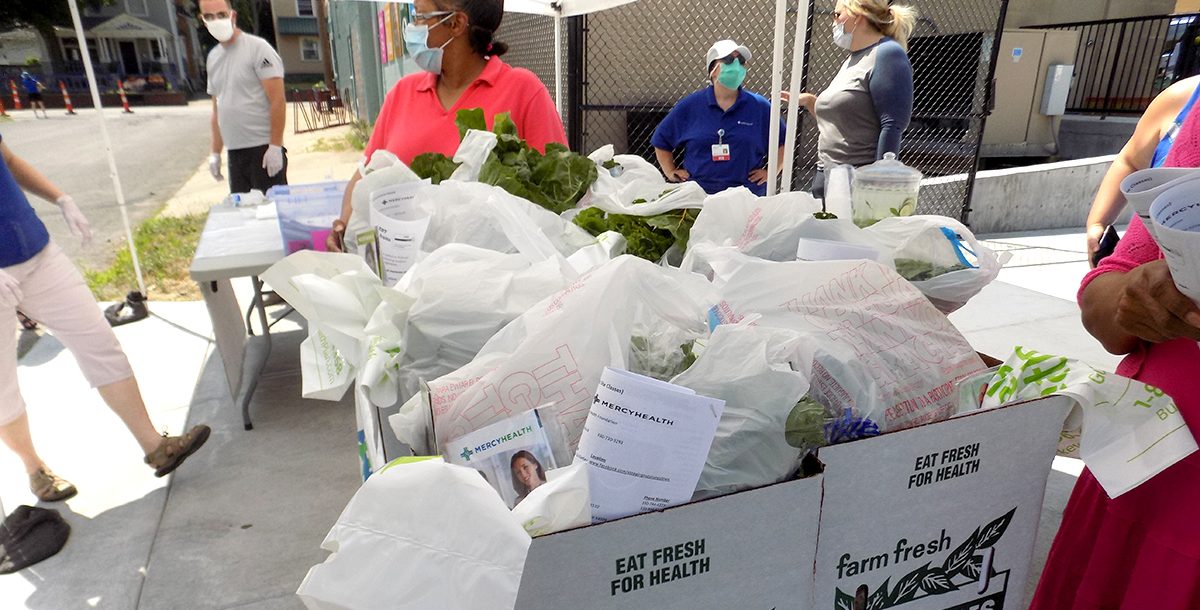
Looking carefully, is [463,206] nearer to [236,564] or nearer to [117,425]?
[236,564]

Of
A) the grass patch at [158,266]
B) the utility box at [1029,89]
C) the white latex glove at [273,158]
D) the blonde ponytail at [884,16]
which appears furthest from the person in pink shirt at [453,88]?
the utility box at [1029,89]

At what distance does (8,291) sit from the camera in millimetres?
2203

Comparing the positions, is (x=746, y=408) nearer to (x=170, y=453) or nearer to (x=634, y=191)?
(x=634, y=191)

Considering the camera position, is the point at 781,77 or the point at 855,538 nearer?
the point at 855,538

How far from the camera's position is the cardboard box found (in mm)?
743

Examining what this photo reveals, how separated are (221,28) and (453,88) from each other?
2.80m

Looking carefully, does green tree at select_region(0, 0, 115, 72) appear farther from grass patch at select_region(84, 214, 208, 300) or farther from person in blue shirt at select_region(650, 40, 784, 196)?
person in blue shirt at select_region(650, 40, 784, 196)

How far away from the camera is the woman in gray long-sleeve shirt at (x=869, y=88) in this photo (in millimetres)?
3418

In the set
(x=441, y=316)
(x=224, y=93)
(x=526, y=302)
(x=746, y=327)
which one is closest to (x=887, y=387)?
(x=746, y=327)

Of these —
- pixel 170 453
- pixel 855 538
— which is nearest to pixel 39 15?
pixel 170 453

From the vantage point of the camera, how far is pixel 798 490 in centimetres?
81

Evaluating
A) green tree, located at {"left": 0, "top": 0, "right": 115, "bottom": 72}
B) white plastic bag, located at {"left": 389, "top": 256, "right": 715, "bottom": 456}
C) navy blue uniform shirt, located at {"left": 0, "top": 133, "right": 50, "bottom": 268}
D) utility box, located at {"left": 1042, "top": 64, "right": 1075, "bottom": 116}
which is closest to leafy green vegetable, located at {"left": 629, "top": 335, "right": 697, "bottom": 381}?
white plastic bag, located at {"left": 389, "top": 256, "right": 715, "bottom": 456}

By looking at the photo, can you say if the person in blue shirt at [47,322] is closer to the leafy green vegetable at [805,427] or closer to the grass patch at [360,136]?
the leafy green vegetable at [805,427]

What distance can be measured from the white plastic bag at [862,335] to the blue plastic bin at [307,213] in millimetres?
2247
